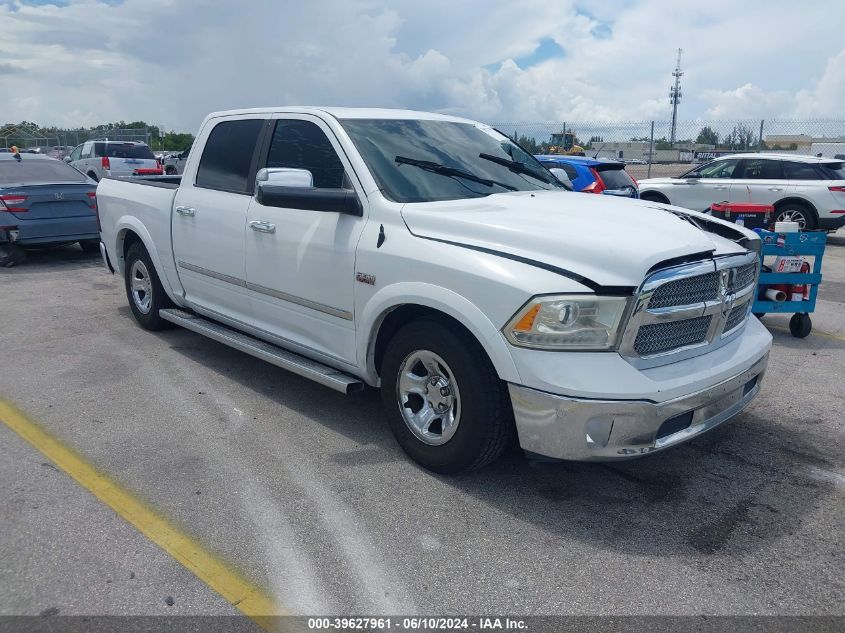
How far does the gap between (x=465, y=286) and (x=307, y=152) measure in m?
1.79

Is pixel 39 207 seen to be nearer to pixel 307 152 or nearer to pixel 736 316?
pixel 307 152

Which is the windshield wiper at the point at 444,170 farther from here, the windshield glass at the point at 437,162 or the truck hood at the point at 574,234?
the truck hood at the point at 574,234

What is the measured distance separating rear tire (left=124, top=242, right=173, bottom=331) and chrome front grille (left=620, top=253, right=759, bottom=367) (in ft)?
14.6

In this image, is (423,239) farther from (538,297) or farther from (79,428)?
(79,428)

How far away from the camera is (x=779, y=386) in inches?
214

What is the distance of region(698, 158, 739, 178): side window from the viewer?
47.3ft

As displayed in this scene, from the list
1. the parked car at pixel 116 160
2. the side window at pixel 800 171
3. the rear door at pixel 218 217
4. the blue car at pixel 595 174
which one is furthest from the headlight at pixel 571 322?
the parked car at pixel 116 160

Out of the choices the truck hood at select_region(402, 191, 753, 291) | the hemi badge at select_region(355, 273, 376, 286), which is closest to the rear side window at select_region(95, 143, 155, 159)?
the hemi badge at select_region(355, 273, 376, 286)

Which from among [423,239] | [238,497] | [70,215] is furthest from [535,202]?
[70,215]

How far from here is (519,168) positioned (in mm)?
4957

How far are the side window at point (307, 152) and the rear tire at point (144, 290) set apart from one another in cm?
203

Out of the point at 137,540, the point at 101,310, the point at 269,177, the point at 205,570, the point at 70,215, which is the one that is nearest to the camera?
the point at 205,570

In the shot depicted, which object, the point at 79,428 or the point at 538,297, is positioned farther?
the point at 79,428

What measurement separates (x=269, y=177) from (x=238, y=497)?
5.82 feet
